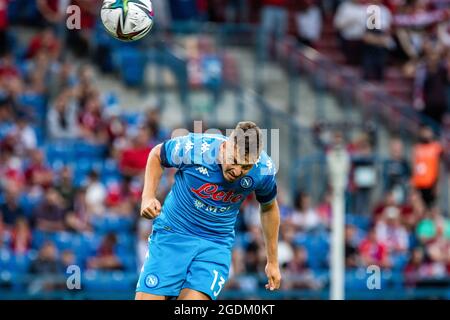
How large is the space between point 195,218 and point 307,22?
38.3 feet

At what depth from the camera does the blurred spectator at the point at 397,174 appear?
18312 mm

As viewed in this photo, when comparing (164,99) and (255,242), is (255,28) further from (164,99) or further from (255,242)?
(255,242)

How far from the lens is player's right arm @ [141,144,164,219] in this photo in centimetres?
873

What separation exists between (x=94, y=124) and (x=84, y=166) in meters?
0.73

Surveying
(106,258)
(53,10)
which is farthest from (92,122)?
(106,258)

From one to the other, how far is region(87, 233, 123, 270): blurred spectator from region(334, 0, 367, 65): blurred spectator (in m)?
6.11

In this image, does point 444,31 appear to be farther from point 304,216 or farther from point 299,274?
point 299,274

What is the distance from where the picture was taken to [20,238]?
16.2 m

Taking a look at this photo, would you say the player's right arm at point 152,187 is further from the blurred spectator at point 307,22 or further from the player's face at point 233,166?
the blurred spectator at point 307,22

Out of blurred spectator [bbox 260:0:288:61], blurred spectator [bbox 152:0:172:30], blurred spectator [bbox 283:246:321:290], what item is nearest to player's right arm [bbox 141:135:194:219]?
blurred spectator [bbox 283:246:321:290]

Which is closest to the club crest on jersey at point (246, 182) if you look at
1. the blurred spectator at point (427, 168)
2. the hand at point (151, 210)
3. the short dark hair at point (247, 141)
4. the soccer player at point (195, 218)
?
the soccer player at point (195, 218)

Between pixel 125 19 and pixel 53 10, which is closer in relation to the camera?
pixel 125 19

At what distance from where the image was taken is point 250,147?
8.99 metres
